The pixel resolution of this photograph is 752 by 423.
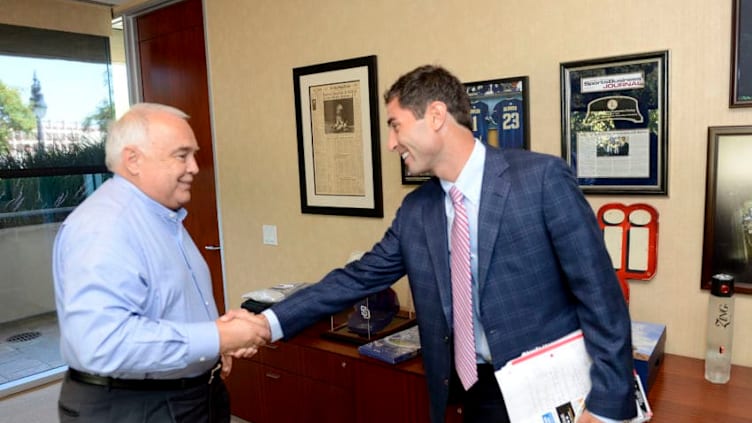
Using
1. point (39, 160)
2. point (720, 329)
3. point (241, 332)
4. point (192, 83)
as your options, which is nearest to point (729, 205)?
point (720, 329)

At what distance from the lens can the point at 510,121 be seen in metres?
2.32

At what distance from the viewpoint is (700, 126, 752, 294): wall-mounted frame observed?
74.2 inches

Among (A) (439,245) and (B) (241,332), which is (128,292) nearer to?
(B) (241,332)

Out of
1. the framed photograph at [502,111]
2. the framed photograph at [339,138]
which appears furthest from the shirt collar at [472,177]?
the framed photograph at [339,138]

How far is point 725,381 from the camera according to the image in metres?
1.85

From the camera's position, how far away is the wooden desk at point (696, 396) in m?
1.66

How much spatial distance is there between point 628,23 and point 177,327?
72.1 inches

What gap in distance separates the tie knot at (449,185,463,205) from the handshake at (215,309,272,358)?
743 mm

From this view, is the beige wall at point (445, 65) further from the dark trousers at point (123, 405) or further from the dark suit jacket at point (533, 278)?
the dark trousers at point (123, 405)

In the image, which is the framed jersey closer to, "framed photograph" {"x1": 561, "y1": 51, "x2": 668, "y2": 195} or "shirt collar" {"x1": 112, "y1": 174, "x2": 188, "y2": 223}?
"framed photograph" {"x1": 561, "y1": 51, "x2": 668, "y2": 195}

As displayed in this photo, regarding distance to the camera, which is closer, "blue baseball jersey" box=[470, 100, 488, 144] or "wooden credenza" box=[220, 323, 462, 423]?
"wooden credenza" box=[220, 323, 462, 423]

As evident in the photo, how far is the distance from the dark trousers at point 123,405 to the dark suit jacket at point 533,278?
2.43 ft

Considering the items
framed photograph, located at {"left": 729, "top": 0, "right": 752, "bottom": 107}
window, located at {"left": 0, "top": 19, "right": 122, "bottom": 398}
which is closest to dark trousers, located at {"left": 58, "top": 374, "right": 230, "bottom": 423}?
framed photograph, located at {"left": 729, "top": 0, "right": 752, "bottom": 107}

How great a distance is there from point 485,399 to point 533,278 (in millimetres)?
416
